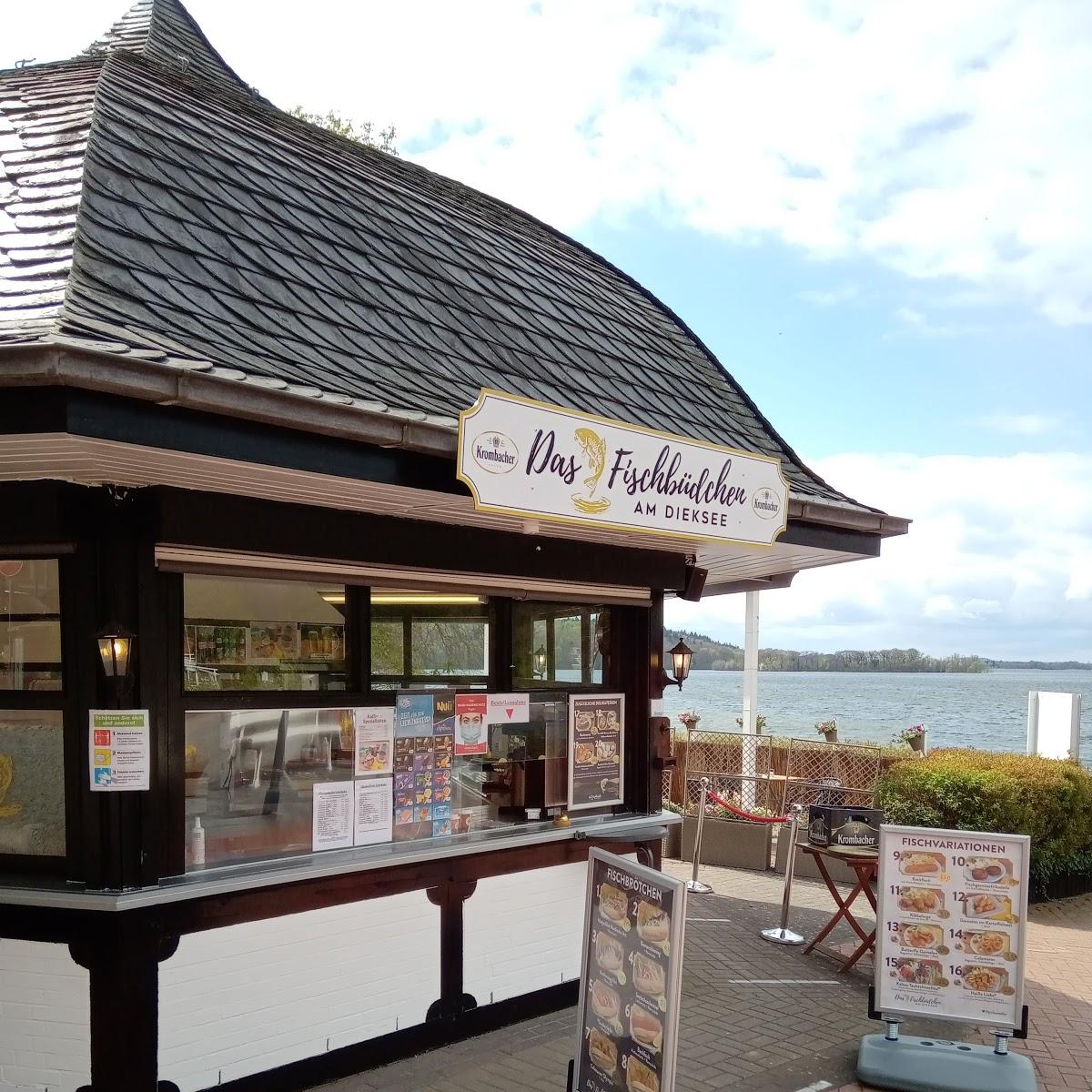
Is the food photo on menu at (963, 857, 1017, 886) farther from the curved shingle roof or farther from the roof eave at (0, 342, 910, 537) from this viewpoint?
the roof eave at (0, 342, 910, 537)

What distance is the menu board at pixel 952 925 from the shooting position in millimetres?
5742

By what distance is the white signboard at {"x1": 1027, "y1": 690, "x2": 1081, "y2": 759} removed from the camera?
12.3 meters

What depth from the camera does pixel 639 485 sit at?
Answer: 5410 mm

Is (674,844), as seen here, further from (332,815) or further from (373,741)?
(332,815)

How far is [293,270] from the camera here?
19.6 feet

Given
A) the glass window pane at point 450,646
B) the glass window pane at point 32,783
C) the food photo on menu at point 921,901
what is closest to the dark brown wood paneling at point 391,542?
the glass window pane at point 450,646

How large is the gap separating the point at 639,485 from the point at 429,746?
2.02 meters

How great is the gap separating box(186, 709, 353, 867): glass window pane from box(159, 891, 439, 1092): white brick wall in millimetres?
407

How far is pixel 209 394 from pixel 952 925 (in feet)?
15.8

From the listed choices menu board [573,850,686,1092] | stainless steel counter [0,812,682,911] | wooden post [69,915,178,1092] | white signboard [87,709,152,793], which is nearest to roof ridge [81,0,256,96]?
white signboard [87,709,152,793]

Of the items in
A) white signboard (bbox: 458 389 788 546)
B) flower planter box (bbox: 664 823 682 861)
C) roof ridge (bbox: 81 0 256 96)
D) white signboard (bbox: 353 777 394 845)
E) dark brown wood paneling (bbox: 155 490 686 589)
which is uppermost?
roof ridge (bbox: 81 0 256 96)

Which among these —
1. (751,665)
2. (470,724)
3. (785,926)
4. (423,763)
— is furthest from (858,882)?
(751,665)

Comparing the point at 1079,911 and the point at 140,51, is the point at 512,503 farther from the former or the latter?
the point at 1079,911

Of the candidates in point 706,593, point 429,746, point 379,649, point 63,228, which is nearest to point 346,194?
point 63,228
